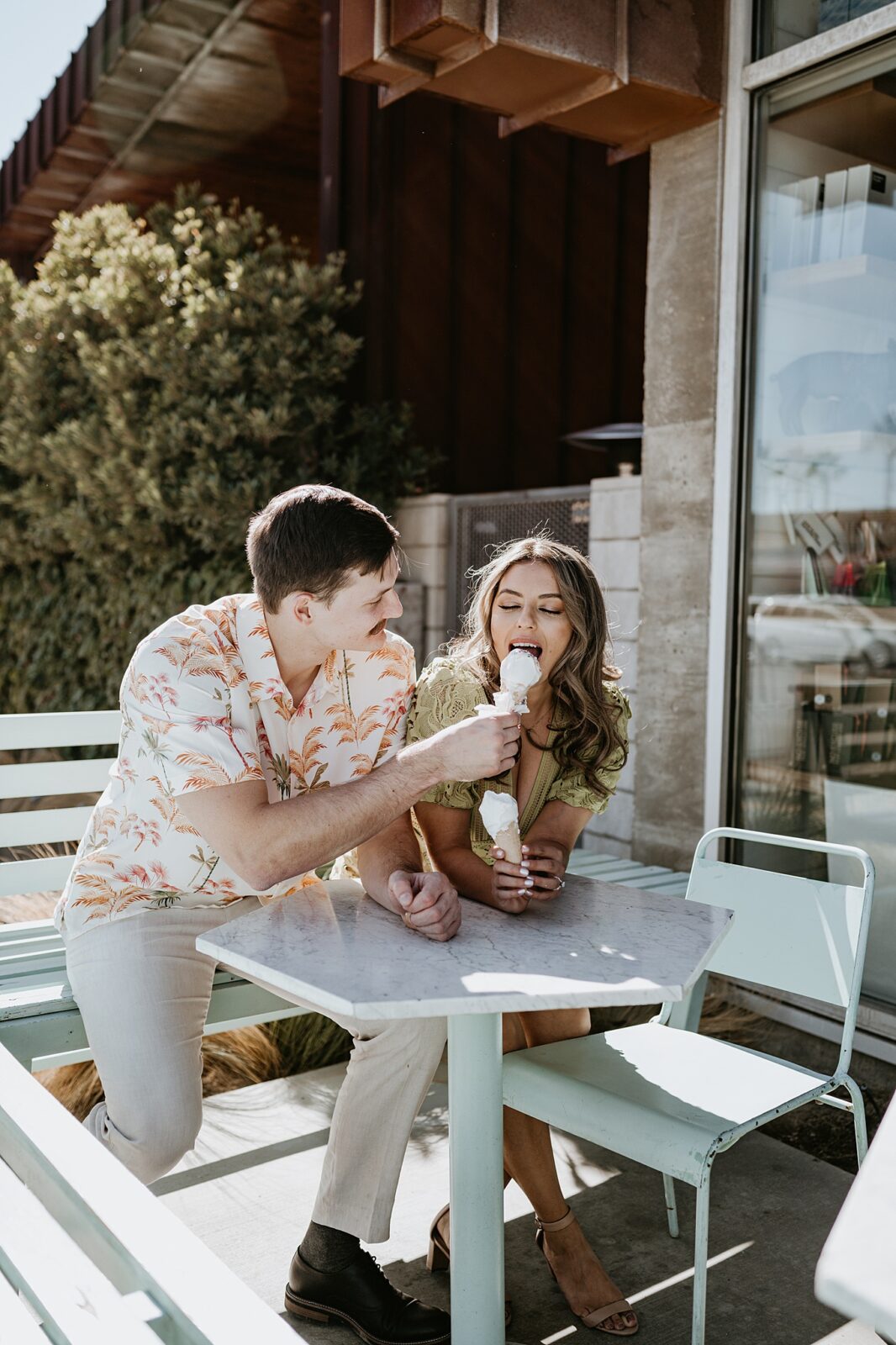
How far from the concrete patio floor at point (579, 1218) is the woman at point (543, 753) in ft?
0.41

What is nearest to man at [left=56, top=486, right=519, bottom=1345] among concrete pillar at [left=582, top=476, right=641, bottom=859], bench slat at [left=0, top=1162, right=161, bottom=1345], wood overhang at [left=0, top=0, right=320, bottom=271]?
bench slat at [left=0, top=1162, right=161, bottom=1345]

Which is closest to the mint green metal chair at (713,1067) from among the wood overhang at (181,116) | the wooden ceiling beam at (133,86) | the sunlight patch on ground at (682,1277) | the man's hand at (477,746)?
the sunlight patch on ground at (682,1277)

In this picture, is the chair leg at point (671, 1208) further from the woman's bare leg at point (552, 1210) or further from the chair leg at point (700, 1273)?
the chair leg at point (700, 1273)

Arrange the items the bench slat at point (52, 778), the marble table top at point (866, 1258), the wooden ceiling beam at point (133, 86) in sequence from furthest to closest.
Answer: the wooden ceiling beam at point (133, 86) < the bench slat at point (52, 778) < the marble table top at point (866, 1258)

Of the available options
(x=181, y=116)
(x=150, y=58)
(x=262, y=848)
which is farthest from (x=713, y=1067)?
(x=181, y=116)

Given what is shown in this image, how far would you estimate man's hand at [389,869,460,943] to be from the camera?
2.18 metres

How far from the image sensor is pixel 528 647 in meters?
2.56

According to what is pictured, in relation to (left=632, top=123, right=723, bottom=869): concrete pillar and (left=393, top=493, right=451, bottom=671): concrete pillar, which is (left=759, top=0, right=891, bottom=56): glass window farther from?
(left=393, top=493, right=451, bottom=671): concrete pillar

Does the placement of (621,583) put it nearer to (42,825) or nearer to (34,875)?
(42,825)

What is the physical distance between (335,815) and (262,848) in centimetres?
16

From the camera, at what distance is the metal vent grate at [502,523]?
5703mm

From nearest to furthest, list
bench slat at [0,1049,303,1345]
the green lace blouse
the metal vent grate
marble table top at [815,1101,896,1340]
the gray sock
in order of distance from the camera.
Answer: marble table top at [815,1101,896,1340] < bench slat at [0,1049,303,1345] < the gray sock < the green lace blouse < the metal vent grate

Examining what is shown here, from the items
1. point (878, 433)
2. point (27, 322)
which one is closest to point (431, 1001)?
point (878, 433)

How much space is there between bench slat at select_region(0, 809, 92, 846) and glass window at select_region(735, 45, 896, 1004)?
94.4 inches
